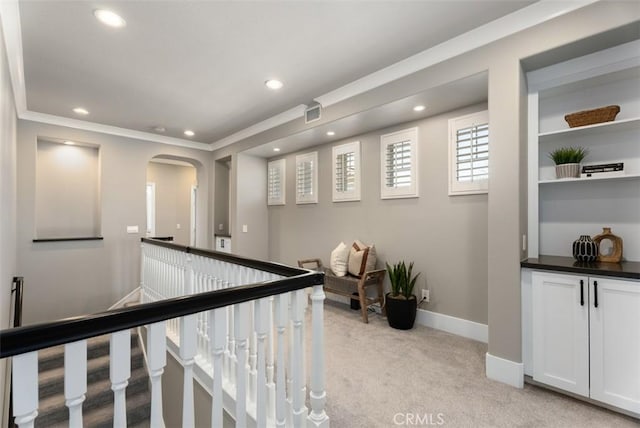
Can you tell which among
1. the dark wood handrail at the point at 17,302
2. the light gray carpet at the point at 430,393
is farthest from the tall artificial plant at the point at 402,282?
the dark wood handrail at the point at 17,302

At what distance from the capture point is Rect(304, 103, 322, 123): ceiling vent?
3449mm

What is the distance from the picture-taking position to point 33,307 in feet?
12.5

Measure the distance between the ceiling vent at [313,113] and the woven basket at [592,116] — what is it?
2280 millimetres

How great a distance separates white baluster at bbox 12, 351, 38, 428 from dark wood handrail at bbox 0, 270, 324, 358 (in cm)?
3

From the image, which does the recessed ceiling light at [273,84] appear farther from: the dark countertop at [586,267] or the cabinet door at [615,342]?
the cabinet door at [615,342]

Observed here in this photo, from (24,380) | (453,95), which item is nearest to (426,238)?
(453,95)

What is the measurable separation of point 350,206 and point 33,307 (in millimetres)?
4342

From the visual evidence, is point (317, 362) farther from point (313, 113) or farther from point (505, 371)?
point (313, 113)

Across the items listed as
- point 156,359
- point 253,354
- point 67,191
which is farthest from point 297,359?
point 67,191

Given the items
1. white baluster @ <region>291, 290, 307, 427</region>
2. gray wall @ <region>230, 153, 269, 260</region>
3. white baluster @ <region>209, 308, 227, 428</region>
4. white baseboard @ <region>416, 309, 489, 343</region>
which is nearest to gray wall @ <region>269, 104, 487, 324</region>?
white baseboard @ <region>416, 309, 489, 343</region>

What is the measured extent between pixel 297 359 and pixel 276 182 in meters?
4.03

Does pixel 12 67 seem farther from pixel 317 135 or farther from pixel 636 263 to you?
pixel 636 263

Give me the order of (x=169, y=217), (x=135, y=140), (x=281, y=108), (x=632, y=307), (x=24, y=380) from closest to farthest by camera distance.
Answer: (x=24, y=380) < (x=632, y=307) < (x=281, y=108) < (x=135, y=140) < (x=169, y=217)

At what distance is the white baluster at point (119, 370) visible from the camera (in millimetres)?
862
